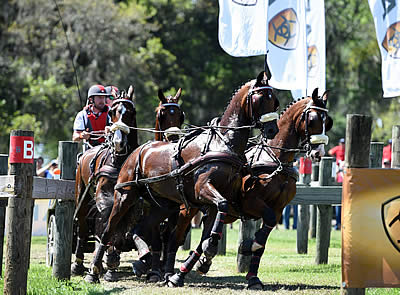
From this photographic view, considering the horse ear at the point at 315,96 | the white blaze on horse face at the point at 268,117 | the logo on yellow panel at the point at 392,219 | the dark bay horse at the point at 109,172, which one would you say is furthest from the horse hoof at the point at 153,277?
the logo on yellow panel at the point at 392,219

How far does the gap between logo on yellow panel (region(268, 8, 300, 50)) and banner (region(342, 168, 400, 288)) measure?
9221 mm

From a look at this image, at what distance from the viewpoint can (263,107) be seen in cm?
952

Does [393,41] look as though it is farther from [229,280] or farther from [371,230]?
[371,230]

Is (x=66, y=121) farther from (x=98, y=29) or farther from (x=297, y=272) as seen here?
(x=297, y=272)

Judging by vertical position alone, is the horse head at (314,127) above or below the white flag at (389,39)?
below

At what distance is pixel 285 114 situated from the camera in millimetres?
10609

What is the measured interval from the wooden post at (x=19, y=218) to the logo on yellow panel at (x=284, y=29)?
8437mm

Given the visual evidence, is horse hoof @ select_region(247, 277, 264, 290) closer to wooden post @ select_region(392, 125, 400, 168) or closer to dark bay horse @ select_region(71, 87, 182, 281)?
dark bay horse @ select_region(71, 87, 182, 281)

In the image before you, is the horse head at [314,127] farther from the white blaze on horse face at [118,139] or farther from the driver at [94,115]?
the driver at [94,115]

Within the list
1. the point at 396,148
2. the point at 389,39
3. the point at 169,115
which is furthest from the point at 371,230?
the point at 389,39

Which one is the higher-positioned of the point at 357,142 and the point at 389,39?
the point at 389,39

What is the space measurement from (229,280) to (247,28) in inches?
207

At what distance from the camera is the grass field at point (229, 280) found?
30.1 ft

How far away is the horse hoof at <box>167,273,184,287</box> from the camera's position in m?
9.68
